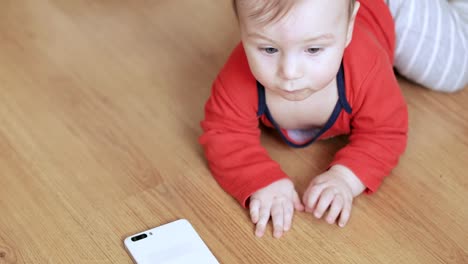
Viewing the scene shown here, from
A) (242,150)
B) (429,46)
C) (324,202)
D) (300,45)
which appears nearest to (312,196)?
(324,202)

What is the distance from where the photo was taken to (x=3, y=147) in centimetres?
104

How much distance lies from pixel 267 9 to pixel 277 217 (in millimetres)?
291

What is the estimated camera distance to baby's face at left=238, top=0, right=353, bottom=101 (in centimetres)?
80

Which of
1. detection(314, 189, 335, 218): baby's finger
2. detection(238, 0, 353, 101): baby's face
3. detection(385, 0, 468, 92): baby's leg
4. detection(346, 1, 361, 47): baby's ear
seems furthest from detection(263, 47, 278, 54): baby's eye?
detection(385, 0, 468, 92): baby's leg

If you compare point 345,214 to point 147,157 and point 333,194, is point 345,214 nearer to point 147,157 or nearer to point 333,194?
point 333,194

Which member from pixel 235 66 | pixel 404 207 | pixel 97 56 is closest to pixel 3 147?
pixel 97 56

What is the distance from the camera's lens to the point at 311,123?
102cm

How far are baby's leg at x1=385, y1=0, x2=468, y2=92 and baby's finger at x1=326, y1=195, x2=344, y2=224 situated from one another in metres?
0.34

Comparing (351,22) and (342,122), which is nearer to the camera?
(351,22)

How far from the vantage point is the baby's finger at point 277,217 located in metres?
0.92

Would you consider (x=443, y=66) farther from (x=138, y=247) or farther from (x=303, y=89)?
(x=138, y=247)

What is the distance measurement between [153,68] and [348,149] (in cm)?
41

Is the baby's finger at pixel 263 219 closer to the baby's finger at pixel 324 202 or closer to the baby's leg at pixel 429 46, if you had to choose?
the baby's finger at pixel 324 202

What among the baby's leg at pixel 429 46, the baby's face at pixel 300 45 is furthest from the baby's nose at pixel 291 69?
the baby's leg at pixel 429 46
